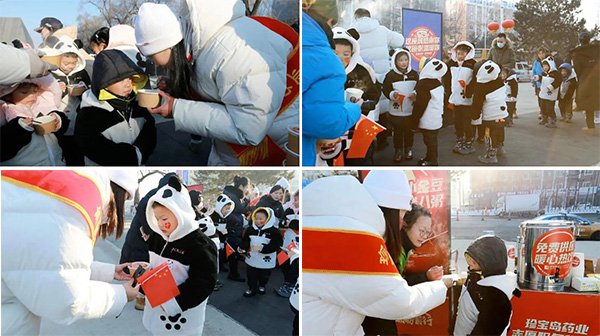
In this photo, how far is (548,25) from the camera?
2.49 m

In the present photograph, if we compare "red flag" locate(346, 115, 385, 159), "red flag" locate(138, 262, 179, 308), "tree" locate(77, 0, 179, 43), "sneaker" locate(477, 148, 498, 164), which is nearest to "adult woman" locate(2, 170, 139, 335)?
"red flag" locate(138, 262, 179, 308)

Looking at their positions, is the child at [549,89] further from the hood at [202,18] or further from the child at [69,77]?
the child at [69,77]

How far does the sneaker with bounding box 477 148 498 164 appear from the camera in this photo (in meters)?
2.51

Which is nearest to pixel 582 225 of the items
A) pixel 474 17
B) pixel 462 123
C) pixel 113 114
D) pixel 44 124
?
A: pixel 462 123

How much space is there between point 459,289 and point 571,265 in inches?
22.9

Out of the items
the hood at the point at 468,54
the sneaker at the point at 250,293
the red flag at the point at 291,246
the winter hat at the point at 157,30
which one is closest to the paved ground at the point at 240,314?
the sneaker at the point at 250,293

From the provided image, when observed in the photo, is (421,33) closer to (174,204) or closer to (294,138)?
(294,138)

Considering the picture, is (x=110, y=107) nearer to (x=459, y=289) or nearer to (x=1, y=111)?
(x=1, y=111)

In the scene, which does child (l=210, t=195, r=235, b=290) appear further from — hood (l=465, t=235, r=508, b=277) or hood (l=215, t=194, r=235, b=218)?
hood (l=465, t=235, r=508, b=277)

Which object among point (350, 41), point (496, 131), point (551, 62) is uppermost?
point (350, 41)

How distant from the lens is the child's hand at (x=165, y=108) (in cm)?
225

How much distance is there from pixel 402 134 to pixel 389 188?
0.28m

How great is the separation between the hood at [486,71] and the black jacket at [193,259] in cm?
154

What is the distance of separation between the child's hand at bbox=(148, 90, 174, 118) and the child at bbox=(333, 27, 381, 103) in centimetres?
80
